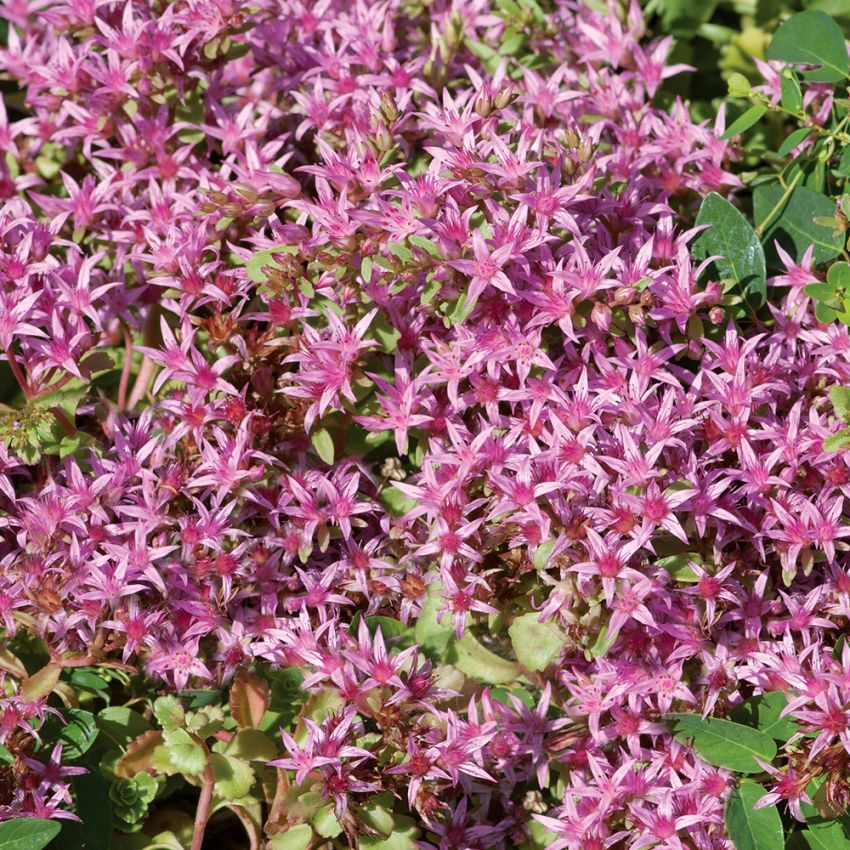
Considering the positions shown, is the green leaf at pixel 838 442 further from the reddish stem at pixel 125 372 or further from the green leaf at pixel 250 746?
the reddish stem at pixel 125 372

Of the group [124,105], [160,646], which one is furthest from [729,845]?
[124,105]

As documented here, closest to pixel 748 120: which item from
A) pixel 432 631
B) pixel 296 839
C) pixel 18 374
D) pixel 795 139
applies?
pixel 795 139

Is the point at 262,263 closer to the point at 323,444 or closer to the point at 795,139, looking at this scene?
the point at 323,444

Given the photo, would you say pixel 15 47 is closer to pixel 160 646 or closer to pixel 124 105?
pixel 124 105

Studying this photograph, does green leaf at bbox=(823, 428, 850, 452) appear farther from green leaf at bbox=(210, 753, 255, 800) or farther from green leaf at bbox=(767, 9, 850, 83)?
green leaf at bbox=(210, 753, 255, 800)

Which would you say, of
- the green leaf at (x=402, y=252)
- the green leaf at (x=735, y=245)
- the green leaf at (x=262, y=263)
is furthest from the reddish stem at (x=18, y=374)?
the green leaf at (x=735, y=245)
